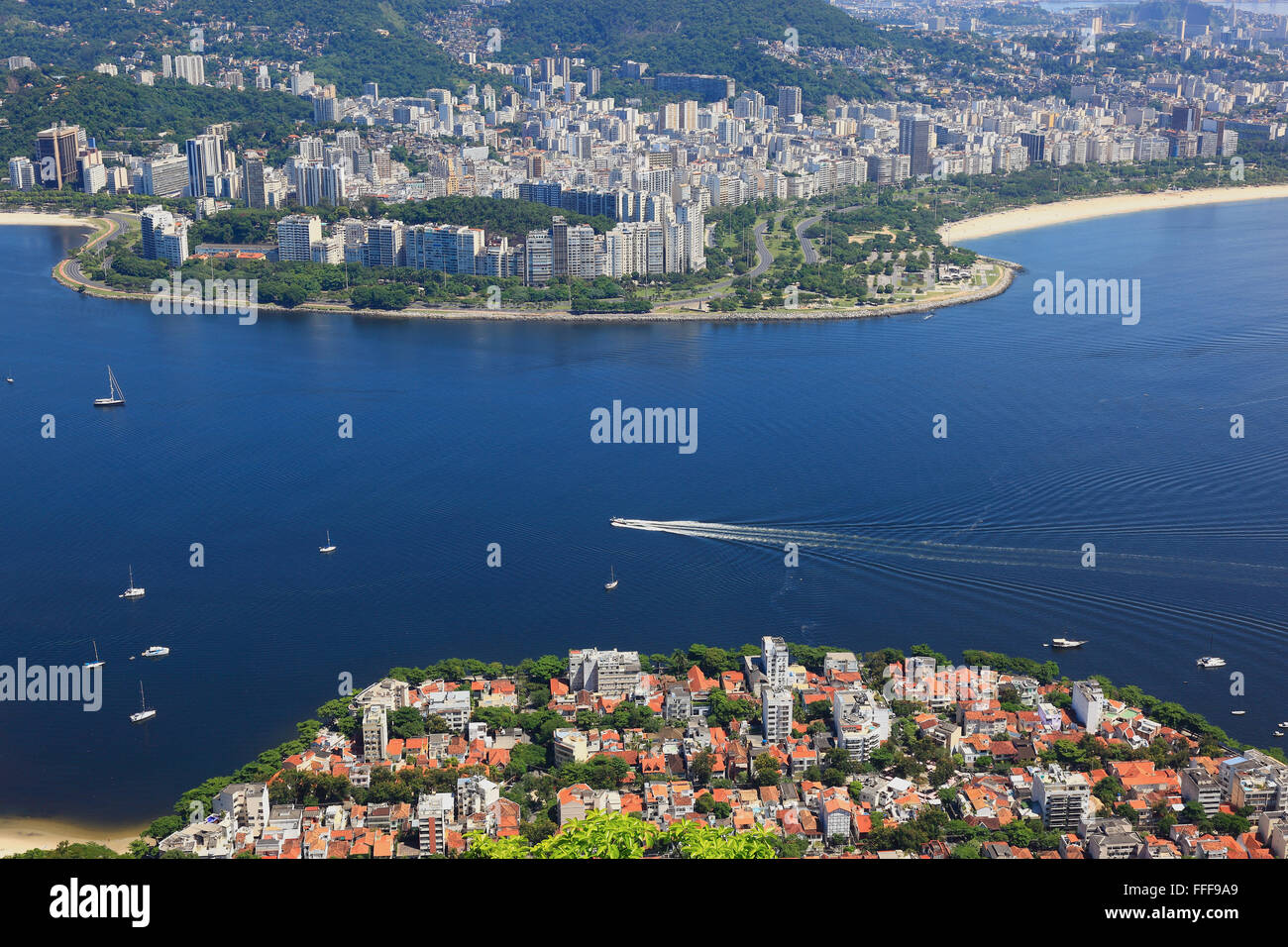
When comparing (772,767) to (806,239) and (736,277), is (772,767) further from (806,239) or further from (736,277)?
(806,239)

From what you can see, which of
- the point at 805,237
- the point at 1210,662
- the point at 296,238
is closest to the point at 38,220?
the point at 296,238

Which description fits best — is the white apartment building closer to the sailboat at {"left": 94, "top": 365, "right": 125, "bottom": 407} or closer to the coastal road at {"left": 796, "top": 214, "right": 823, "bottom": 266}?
the sailboat at {"left": 94, "top": 365, "right": 125, "bottom": 407}

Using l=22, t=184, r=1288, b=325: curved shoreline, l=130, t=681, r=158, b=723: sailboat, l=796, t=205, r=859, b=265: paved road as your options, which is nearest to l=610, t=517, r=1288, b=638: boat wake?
l=130, t=681, r=158, b=723: sailboat

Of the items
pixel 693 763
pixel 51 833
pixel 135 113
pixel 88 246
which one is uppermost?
pixel 135 113
